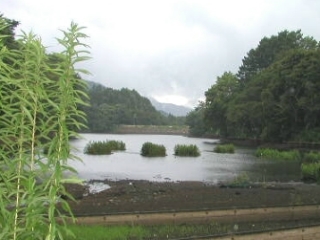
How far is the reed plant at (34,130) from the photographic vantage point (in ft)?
8.90

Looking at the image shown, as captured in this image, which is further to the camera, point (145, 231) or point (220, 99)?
point (220, 99)

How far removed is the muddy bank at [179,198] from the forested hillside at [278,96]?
140 ft

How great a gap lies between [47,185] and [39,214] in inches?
6.2

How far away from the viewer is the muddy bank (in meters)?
14.3

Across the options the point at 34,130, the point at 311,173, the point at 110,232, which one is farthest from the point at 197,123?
the point at 34,130

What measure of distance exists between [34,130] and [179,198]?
1401 centimetres

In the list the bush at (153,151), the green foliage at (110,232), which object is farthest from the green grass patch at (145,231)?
the bush at (153,151)

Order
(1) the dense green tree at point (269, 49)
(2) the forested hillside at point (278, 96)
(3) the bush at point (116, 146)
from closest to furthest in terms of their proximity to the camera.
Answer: (3) the bush at point (116, 146)
(2) the forested hillside at point (278, 96)
(1) the dense green tree at point (269, 49)

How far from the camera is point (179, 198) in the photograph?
655 inches

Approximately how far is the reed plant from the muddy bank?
34.1 ft

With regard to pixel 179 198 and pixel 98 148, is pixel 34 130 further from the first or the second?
pixel 98 148

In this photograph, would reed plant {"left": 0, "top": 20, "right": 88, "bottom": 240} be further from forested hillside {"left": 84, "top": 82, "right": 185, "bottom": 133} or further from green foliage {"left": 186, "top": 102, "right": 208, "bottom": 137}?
forested hillside {"left": 84, "top": 82, "right": 185, "bottom": 133}

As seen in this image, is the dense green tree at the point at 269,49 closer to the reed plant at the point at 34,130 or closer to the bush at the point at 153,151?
the bush at the point at 153,151

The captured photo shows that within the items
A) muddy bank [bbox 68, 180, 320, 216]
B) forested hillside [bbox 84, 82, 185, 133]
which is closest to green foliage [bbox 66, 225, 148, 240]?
muddy bank [bbox 68, 180, 320, 216]
